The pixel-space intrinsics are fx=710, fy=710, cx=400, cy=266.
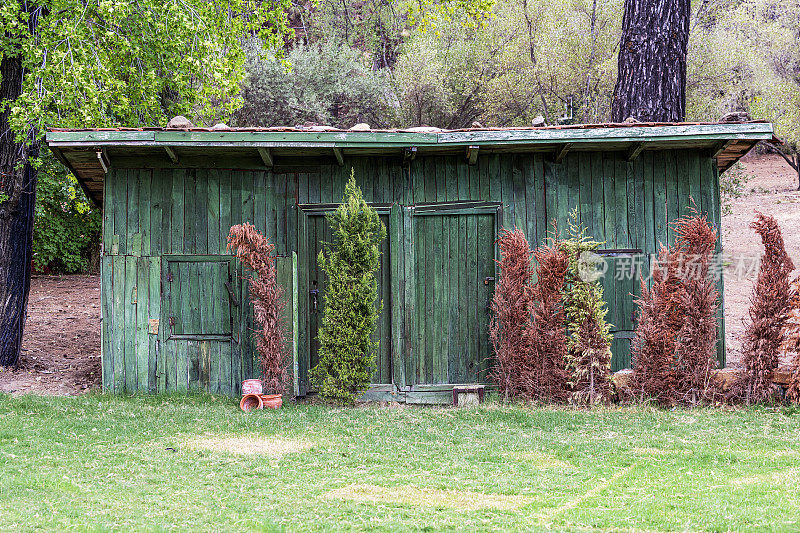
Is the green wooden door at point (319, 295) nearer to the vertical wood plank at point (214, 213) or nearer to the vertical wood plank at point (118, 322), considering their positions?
the vertical wood plank at point (214, 213)

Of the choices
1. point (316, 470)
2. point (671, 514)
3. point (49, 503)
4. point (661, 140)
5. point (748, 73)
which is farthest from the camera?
point (748, 73)

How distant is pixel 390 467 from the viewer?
18.8 feet

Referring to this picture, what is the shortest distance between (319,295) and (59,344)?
5857 mm

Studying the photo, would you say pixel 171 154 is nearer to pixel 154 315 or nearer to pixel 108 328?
pixel 154 315

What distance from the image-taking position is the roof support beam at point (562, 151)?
27.6ft

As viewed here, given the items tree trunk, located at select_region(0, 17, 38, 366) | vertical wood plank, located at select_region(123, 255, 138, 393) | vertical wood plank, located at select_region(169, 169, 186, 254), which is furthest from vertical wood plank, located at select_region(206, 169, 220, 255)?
tree trunk, located at select_region(0, 17, 38, 366)

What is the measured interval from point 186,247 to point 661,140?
5860mm

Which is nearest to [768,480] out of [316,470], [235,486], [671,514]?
[671,514]

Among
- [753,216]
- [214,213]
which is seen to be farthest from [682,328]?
[753,216]

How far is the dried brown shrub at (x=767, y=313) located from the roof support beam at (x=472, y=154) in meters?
3.21

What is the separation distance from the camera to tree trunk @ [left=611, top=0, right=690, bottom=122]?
422 inches

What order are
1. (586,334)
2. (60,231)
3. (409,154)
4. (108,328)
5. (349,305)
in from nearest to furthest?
(586,334) < (349,305) < (409,154) < (108,328) < (60,231)

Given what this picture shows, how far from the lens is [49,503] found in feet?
15.6

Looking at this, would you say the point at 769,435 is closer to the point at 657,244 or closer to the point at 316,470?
the point at 657,244
